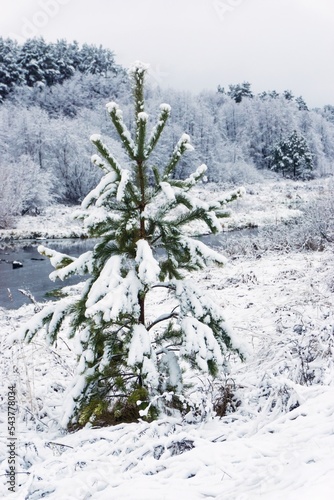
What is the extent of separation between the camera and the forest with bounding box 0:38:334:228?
42.9 m

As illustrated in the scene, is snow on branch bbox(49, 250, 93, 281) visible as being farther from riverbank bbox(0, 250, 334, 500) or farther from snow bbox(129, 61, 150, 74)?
snow bbox(129, 61, 150, 74)

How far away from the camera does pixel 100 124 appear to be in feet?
196

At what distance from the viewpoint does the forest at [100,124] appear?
4292cm

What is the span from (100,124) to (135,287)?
5945 centimetres

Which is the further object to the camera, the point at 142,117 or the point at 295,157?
the point at 295,157

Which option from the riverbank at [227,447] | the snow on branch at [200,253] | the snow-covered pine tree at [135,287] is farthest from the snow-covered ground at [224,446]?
the snow on branch at [200,253]

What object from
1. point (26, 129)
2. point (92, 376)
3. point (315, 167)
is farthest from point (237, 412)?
point (315, 167)

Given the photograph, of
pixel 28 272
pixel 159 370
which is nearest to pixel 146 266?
pixel 159 370

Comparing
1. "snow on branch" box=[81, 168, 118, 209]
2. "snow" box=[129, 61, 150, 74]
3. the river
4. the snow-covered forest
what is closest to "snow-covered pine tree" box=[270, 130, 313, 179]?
the river

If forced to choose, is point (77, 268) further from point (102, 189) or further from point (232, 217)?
point (232, 217)

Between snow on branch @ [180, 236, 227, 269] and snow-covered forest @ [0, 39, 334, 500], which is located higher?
snow on branch @ [180, 236, 227, 269]

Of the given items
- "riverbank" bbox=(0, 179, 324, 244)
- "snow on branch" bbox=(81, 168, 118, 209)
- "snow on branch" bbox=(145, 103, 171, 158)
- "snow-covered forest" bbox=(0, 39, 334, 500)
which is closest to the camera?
"snow-covered forest" bbox=(0, 39, 334, 500)

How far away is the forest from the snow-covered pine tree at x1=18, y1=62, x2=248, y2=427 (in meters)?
31.8

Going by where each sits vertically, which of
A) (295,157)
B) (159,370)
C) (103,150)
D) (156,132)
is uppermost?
(295,157)
